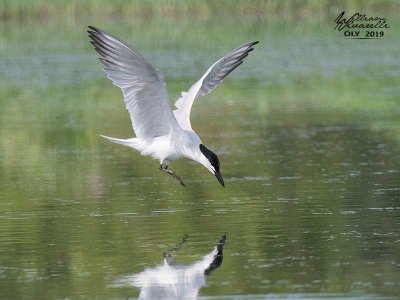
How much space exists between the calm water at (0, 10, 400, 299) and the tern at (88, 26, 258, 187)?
68cm

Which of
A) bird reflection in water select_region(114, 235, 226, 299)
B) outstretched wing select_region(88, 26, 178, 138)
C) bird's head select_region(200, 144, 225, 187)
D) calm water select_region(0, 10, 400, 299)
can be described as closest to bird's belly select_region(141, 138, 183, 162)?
outstretched wing select_region(88, 26, 178, 138)

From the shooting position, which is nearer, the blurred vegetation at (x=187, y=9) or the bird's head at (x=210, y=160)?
the bird's head at (x=210, y=160)

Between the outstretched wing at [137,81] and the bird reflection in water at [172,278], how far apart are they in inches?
74.7

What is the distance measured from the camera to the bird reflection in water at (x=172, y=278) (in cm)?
995

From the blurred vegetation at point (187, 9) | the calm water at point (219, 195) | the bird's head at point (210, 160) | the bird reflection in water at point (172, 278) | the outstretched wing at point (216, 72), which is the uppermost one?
the outstretched wing at point (216, 72)

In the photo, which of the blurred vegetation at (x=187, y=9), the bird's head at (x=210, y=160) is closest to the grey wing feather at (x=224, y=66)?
the bird's head at (x=210, y=160)

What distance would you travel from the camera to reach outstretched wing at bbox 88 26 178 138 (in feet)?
41.0

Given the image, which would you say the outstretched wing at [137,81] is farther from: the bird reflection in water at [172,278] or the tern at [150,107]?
the bird reflection in water at [172,278]

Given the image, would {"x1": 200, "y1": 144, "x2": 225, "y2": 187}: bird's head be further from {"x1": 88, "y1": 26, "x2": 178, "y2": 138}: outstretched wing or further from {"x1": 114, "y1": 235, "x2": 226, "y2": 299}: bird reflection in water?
{"x1": 114, "y1": 235, "x2": 226, "y2": 299}: bird reflection in water

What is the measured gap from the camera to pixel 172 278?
34.4ft

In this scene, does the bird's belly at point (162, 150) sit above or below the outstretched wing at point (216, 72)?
below

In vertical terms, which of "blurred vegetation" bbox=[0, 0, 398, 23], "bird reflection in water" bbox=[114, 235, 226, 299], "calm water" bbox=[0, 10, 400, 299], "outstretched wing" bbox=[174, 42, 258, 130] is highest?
"outstretched wing" bbox=[174, 42, 258, 130]

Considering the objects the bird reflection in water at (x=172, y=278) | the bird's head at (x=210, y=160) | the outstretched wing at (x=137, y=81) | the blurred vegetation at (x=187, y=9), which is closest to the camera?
the bird reflection in water at (x=172, y=278)

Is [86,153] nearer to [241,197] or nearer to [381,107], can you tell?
[241,197]
